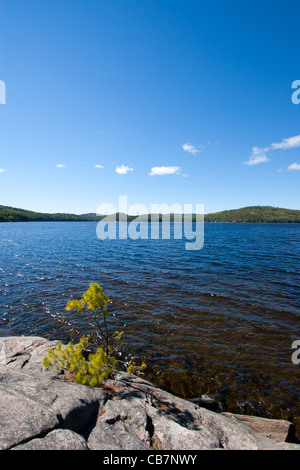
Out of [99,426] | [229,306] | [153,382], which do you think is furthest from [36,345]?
[229,306]

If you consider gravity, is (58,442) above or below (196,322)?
above

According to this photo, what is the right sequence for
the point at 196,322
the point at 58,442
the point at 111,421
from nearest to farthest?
the point at 58,442, the point at 111,421, the point at 196,322

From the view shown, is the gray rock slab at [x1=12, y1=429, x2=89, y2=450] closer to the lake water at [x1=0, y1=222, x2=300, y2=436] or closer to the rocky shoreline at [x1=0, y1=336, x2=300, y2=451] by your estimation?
the rocky shoreline at [x1=0, y1=336, x2=300, y2=451]

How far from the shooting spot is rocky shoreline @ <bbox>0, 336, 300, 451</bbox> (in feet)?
15.3

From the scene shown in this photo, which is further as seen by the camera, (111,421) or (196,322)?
(196,322)

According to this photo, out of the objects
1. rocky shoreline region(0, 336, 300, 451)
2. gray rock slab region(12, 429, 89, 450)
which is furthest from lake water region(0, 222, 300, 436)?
gray rock slab region(12, 429, 89, 450)

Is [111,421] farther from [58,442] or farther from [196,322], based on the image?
[196,322]

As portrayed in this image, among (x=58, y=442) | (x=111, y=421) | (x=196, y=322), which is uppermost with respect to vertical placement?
(x=58, y=442)

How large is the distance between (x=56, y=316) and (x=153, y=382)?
9430mm

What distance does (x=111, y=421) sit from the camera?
575 centimetres

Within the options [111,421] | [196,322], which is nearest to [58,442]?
[111,421]

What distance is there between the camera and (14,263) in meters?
33.1

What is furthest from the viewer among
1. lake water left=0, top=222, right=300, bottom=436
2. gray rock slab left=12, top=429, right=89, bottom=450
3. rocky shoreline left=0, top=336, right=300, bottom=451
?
lake water left=0, top=222, right=300, bottom=436
